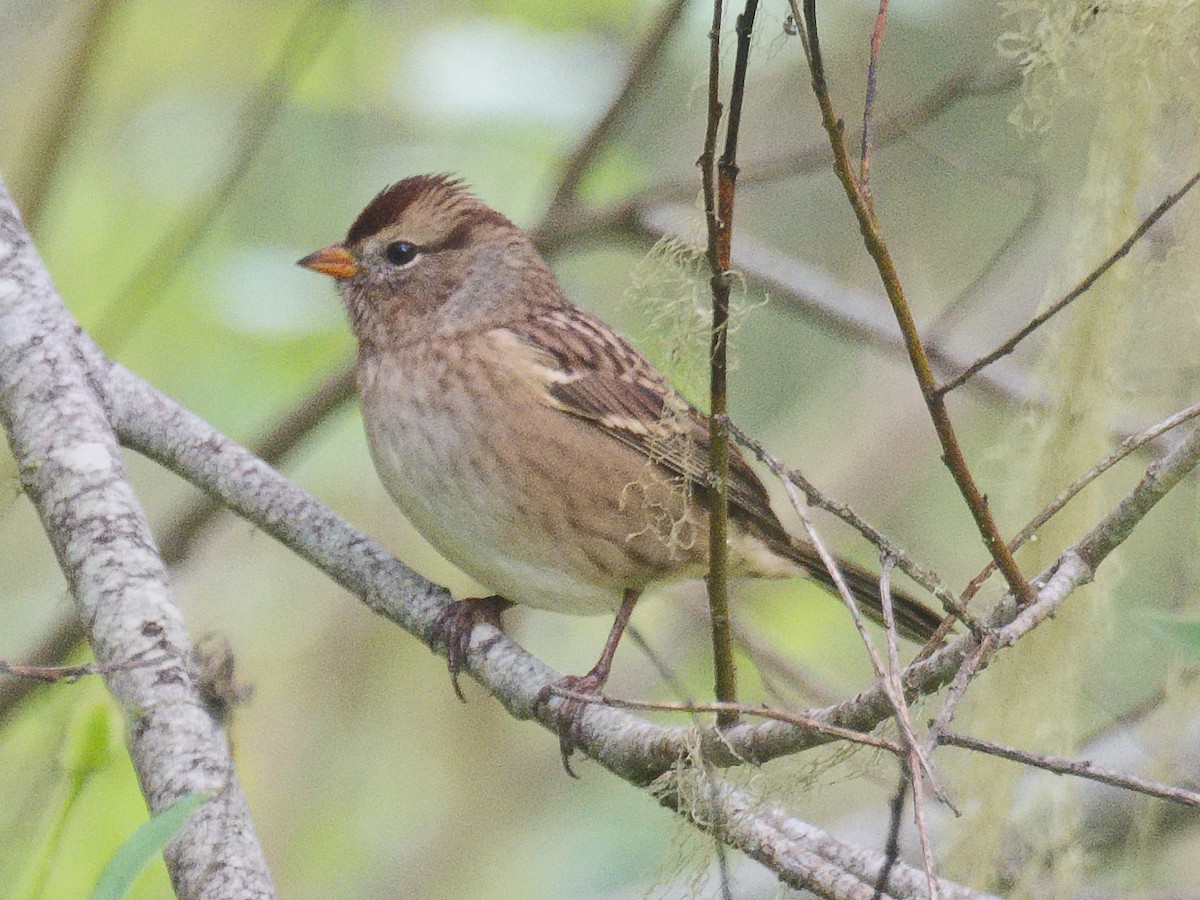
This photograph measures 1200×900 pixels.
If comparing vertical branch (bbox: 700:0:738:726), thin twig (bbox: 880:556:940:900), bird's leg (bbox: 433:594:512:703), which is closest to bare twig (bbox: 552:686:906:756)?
thin twig (bbox: 880:556:940:900)

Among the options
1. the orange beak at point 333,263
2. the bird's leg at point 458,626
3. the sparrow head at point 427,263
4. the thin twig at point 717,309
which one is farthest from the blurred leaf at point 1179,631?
the orange beak at point 333,263

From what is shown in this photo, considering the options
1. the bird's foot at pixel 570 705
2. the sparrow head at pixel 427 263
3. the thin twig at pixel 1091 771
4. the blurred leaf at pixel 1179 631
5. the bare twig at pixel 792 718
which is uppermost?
the sparrow head at pixel 427 263

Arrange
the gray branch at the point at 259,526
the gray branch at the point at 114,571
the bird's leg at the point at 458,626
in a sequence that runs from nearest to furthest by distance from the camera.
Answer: the gray branch at the point at 259,526
the gray branch at the point at 114,571
the bird's leg at the point at 458,626

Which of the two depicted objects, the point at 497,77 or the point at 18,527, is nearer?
the point at 497,77

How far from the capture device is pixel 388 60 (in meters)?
4.41

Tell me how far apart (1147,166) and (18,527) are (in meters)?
4.02

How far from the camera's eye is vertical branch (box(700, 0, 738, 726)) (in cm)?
191

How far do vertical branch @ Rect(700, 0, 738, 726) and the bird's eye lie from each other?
5.86 feet

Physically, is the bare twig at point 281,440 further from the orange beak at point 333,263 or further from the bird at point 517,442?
the orange beak at point 333,263

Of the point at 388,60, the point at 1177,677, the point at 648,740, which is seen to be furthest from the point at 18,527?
the point at 1177,677

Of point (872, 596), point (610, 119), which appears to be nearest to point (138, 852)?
point (872, 596)

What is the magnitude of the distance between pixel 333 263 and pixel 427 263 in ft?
0.73

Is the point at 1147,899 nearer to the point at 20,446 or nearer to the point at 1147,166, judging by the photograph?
the point at 1147,166

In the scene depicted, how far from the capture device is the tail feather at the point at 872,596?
3359 mm
